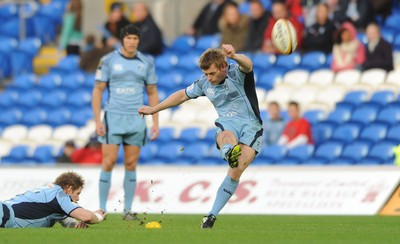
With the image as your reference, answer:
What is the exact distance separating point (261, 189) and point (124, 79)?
3.31 m

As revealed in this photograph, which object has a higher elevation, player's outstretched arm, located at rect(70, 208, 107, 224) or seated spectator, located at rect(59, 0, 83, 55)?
seated spectator, located at rect(59, 0, 83, 55)

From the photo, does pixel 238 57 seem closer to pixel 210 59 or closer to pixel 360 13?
pixel 210 59

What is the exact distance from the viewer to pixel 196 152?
20.2 metres

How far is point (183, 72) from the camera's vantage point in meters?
22.5

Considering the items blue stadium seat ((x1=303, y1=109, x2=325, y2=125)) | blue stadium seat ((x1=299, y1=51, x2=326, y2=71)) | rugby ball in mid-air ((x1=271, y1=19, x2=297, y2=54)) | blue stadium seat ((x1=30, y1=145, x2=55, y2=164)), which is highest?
rugby ball in mid-air ((x1=271, y1=19, x2=297, y2=54))

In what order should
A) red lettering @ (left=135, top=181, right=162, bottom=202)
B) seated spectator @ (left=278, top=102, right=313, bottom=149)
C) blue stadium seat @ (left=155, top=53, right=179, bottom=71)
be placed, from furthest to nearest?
blue stadium seat @ (left=155, top=53, right=179, bottom=71) → seated spectator @ (left=278, top=102, right=313, bottom=149) → red lettering @ (left=135, top=181, right=162, bottom=202)

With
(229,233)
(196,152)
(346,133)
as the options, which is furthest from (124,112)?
(196,152)

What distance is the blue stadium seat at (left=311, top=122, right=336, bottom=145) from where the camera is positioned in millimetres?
19234

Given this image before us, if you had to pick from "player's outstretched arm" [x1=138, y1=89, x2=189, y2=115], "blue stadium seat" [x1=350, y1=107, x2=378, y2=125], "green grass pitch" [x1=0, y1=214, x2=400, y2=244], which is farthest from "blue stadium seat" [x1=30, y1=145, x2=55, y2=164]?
"player's outstretched arm" [x1=138, y1=89, x2=189, y2=115]

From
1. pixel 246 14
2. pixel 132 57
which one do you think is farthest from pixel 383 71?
pixel 132 57

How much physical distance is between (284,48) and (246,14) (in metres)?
10.7

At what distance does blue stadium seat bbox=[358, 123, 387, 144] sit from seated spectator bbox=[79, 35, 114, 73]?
6581 mm

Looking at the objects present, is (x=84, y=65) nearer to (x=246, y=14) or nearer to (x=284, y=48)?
(x=246, y=14)

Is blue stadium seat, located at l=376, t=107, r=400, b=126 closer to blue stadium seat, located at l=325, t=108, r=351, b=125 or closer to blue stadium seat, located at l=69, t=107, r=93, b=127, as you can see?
blue stadium seat, located at l=325, t=108, r=351, b=125
